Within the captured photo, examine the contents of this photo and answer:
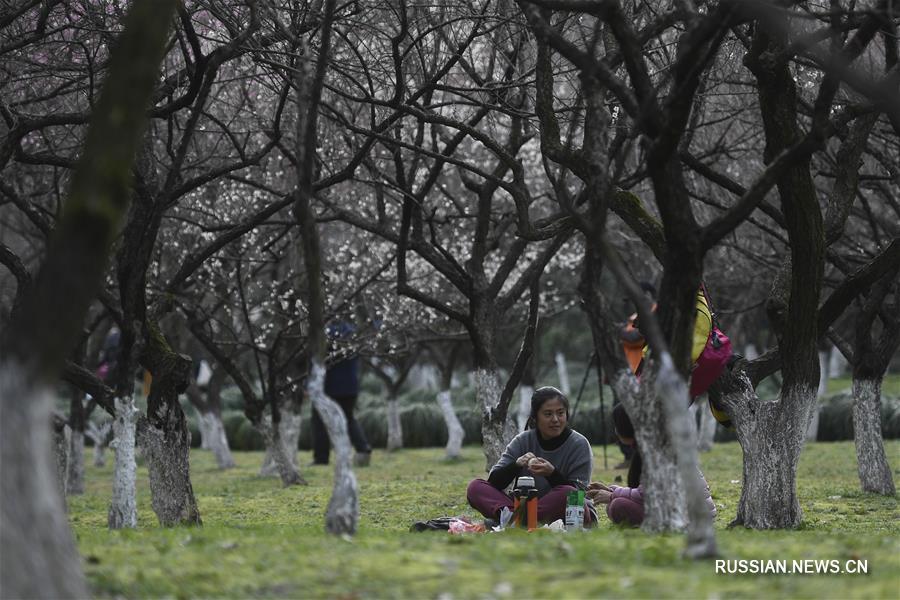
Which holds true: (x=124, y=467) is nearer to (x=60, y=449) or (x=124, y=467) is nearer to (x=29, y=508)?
(x=60, y=449)

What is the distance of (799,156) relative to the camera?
749cm

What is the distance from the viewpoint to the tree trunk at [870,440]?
13750 millimetres

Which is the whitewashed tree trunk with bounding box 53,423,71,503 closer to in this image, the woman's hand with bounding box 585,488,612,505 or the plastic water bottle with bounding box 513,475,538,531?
the plastic water bottle with bounding box 513,475,538,531

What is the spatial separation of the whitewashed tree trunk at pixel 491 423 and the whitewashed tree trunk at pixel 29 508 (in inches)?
336

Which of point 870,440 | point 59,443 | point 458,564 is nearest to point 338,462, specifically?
point 458,564

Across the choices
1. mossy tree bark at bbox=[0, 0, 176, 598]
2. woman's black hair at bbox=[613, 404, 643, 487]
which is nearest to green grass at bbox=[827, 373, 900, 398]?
woman's black hair at bbox=[613, 404, 643, 487]

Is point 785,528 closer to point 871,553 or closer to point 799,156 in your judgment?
point 871,553

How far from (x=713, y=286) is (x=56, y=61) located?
54.1ft

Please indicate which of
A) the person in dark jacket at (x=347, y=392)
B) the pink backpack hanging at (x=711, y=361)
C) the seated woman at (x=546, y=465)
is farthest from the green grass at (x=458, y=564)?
the person in dark jacket at (x=347, y=392)

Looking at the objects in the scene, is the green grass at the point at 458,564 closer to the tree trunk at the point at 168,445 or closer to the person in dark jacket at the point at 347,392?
the tree trunk at the point at 168,445

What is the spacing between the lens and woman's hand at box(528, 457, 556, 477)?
929 cm

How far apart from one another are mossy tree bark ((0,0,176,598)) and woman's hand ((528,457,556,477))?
4837 millimetres

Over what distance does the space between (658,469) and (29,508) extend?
12.4 feet

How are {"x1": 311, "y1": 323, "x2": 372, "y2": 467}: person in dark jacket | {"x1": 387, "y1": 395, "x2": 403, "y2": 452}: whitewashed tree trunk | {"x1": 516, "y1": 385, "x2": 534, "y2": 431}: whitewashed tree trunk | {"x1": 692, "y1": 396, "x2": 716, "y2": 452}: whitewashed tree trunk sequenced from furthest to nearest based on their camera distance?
{"x1": 387, "y1": 395, "x2": 403, "y2": 452}: whitewashed tree trunk
{"x1": 692, "y1": 396, "x2": 716, "y2": 452}: whitewashed tree trunk
{"x1": 516, "y1": 385, "x2": 534, "y2": 431}: whitewashed tree trunk
{"x1": 311, "y1": 323, "x2": 372, "y2": 467}: person in dark jacket
